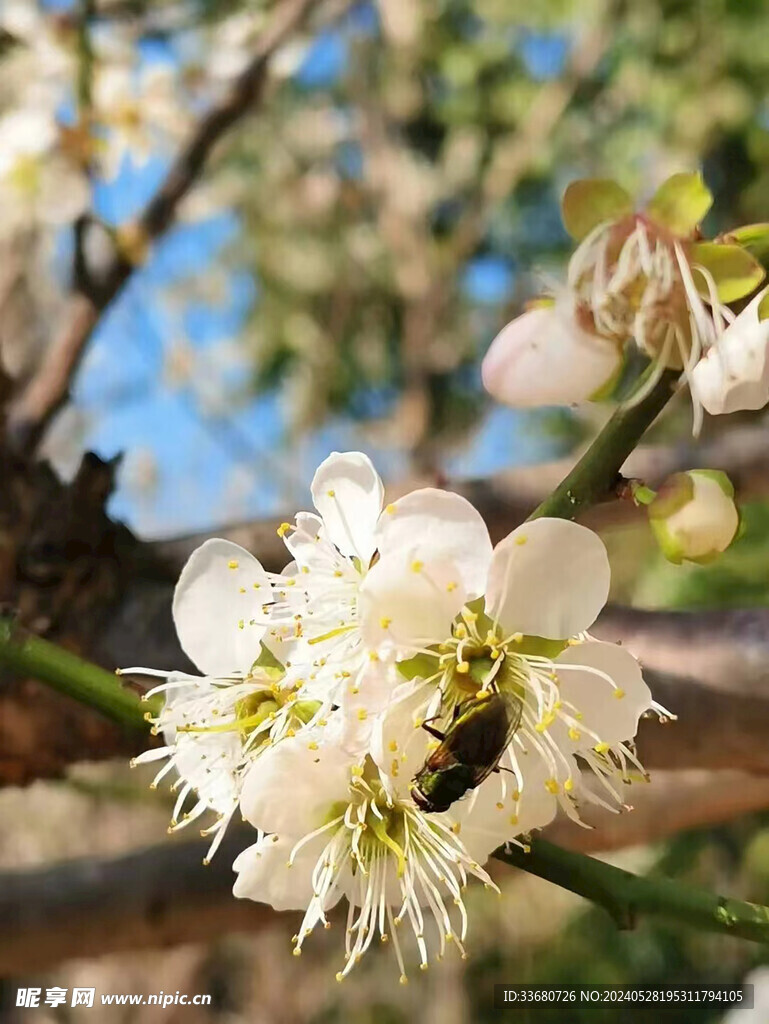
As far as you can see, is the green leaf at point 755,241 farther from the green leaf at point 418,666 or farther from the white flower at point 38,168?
the white flower at point 38,168

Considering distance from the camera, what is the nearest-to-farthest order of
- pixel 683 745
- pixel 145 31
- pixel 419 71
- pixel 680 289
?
pixel 680 289, pixel 683 745, pixel 145 31, pixel 419 71

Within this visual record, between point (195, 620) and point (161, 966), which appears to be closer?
point (195, 620)

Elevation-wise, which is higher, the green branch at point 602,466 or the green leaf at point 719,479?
the green branch at point 602,466

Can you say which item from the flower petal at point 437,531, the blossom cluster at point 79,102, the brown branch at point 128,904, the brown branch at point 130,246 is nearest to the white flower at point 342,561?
the flower petal at point 437,531

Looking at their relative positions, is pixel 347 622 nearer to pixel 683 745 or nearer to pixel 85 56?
pixel 683 745

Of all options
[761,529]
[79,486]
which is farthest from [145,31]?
[761,529]

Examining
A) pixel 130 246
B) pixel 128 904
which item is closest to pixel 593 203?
pixel 128 904

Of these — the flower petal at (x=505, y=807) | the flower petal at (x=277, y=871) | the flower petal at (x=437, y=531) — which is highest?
the flower petal at (x=437, y=531)
